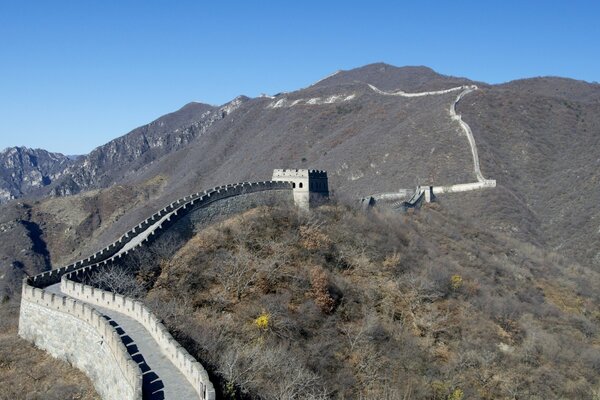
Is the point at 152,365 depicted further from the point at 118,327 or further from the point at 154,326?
the point at 118,327

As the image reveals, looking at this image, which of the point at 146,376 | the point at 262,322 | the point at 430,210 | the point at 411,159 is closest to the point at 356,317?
the point at 262,322

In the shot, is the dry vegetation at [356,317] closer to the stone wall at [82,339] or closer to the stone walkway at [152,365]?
the stone walkway at [152,365]

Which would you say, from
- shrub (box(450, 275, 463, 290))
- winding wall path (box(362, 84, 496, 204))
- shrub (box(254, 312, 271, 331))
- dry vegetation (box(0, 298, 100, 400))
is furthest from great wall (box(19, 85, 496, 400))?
winding wall path (box(362, 84, 496, 204))

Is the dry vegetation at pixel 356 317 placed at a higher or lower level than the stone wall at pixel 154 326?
lower

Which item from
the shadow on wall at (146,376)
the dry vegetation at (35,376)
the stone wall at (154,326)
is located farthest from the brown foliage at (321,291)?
the shadow on wall at (146,376)

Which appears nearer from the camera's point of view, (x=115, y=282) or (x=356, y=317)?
(x=115, y=282)

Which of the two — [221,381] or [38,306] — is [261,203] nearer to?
[38,306]
